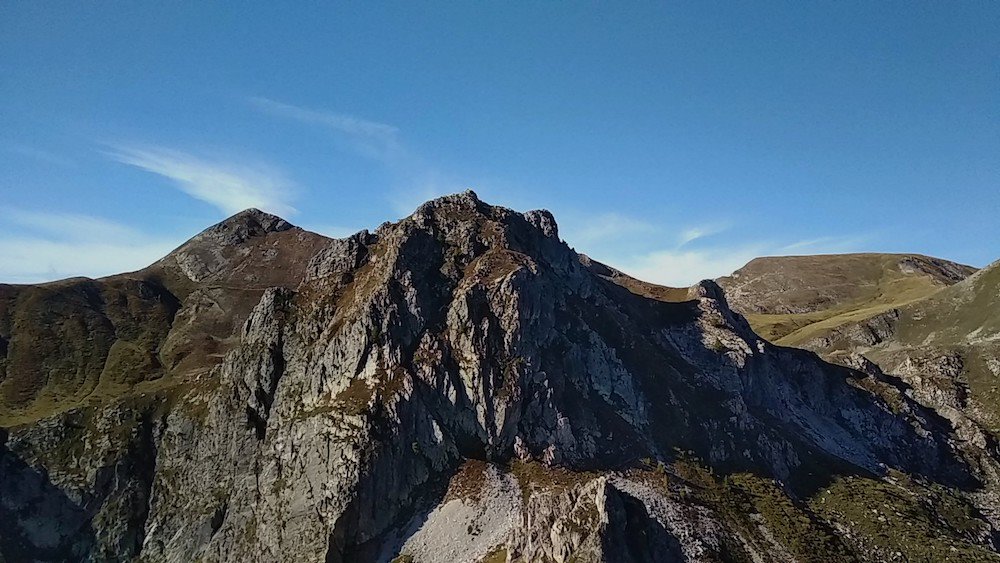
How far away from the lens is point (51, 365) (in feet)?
359

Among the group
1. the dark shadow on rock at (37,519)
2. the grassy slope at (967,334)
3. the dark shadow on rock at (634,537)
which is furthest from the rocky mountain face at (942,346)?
the dark shadow on rock at (37,519)

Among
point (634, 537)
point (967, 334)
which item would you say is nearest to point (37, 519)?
point (634, 537)

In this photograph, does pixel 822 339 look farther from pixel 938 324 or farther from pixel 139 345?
pixel 139 345

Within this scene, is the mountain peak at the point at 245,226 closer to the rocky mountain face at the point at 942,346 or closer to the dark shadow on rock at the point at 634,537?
the dark shadow on rock at the point at 634,537

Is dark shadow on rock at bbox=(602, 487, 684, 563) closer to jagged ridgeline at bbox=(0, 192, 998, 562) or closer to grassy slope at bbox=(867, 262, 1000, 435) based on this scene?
jagged ridgeline at bbox=(0, 192, 998, 562)

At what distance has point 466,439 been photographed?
7725 cm

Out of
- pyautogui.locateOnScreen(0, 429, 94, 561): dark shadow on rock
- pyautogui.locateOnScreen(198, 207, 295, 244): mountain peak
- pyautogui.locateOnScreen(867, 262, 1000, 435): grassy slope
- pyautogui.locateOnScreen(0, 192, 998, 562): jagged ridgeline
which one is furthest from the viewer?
pyautogui.locateOnScreen(198, 207, 295, 244): mountain peak

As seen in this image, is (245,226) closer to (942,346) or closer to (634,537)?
(634,537)

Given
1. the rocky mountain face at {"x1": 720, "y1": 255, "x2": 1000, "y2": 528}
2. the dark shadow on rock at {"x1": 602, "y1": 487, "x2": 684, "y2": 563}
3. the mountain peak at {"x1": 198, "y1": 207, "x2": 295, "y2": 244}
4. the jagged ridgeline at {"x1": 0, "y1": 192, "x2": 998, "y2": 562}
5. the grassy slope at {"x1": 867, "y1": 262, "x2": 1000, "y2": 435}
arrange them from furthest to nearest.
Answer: the mountain peak at {"x1": 198, "y1": 207, "x2": 295, "y2": 244}
the grassy slope at {"x1": 867, "y1": 262, "x2": 1000, "y2": 435}
the rocky mountain face at {"x1": 720, "y1": 255, "x2": 1000, "y2": 528}
the jagged ridgeline at {"x1": 0, "y1": 192, "x2": 998, "y2": 562}
the dark shadow on rock at {"x1": 602, "y1": 487, "x2": 684, "y2": 563}

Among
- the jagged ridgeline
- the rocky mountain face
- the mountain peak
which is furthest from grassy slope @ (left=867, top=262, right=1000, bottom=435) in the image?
the mountain peak

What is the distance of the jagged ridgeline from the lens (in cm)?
6900

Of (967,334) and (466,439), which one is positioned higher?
(967,334)

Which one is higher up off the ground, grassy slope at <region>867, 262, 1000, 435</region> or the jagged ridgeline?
grassy slope at <region>867, 262, 1000, 435</region>

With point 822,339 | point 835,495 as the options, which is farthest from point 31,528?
point 822,339
